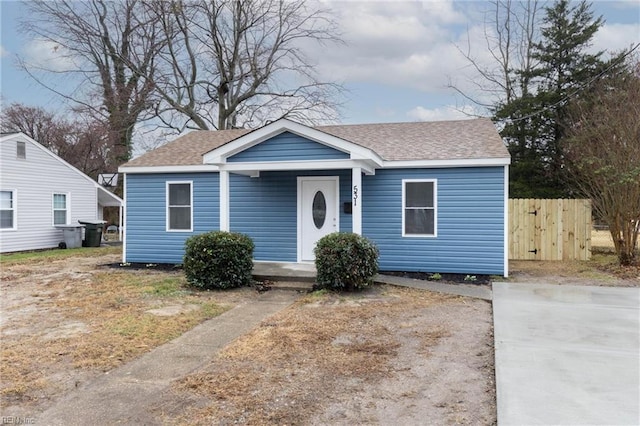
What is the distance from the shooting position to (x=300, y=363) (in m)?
4.59

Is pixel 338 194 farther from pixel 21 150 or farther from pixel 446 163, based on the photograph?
pixel 21 150

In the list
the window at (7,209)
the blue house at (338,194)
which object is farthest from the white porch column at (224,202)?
the window at (7,209)

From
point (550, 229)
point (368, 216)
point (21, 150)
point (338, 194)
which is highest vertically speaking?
point (21, 150)

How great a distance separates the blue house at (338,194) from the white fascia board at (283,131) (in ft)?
0.07

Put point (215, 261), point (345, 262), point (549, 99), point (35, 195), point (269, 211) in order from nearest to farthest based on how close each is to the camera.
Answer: point (345, 262) < point (215, 261) < point (269, 211) < point (35, 195) < point (549, 99)

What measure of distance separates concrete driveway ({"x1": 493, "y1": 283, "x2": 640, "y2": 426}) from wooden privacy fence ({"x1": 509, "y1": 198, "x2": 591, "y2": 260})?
535cm

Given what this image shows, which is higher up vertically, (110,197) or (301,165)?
(301,165)

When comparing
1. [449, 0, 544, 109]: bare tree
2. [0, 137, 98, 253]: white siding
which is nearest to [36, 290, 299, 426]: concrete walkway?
[0, 137, 98, 253]: white siding

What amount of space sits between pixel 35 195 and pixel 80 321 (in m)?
12.4

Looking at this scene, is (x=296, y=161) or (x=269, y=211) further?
(x=269, y=211)

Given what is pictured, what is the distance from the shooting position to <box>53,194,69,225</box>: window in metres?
17.5

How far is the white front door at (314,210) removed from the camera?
10.9m

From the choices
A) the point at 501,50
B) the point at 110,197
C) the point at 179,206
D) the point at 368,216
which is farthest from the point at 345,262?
the point at 501,50

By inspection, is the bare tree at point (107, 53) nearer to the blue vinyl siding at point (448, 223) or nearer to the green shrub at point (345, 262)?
the blue vinyl siding at point (448, 223)
